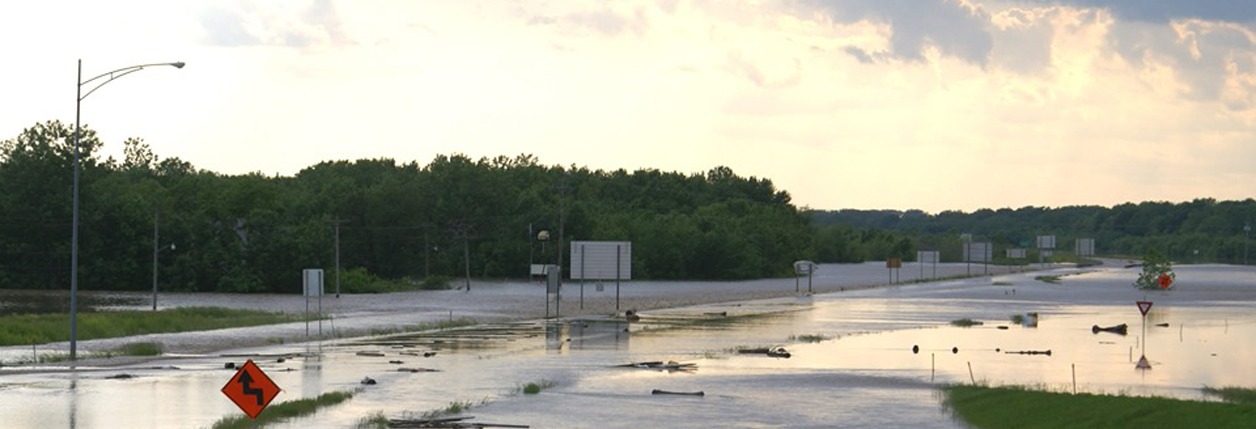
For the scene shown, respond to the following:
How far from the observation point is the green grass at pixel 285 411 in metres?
26.5

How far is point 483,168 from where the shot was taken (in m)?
200

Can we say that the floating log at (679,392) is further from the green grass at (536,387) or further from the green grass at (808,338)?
the green grass at (808,338)

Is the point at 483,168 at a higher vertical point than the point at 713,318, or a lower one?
higher

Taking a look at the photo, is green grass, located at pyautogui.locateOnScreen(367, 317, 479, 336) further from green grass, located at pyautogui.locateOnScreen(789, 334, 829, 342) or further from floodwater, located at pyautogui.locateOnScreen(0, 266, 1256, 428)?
green grass, located at pyautogui.locateOnScreen(789, 334, 829, 342)

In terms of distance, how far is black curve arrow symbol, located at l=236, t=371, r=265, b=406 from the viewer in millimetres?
23922

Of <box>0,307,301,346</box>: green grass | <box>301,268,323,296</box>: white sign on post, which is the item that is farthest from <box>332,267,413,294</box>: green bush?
<box>301,268,323,296</box>: white sign on post

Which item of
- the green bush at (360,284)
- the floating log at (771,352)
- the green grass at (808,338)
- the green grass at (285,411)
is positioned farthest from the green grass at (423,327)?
the green bush at (360,284)

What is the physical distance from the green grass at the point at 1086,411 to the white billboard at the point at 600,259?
199 feet

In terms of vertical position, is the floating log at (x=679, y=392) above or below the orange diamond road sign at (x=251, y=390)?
below

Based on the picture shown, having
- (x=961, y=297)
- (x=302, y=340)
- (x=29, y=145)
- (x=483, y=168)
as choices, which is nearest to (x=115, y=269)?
(x=29, y=145)

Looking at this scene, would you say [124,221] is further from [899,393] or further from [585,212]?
[899,393]

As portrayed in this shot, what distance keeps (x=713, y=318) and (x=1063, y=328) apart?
1789 centimetres

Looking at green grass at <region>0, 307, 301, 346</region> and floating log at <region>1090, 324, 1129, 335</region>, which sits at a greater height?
floating log at <region>1090, 324, 1129, 335</region>

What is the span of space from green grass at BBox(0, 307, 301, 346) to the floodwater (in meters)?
10.5
